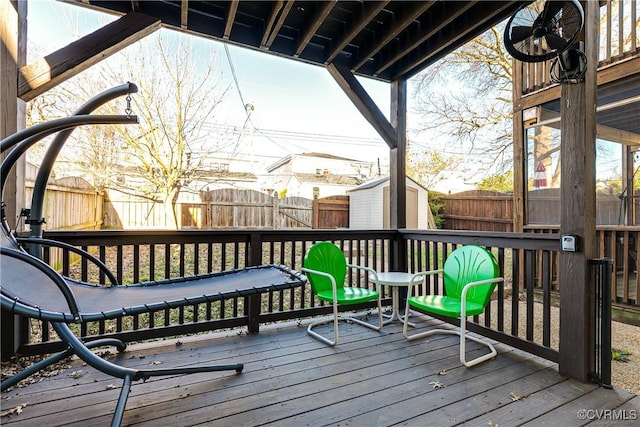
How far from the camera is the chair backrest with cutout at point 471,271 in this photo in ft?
8.18

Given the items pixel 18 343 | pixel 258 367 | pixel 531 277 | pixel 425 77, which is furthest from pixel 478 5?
pixel 425 77

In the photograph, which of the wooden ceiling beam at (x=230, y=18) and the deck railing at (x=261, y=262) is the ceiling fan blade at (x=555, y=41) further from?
the wooden ceiling beam at (x=230, y=18)

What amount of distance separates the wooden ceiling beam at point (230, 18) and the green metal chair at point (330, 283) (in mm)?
2092

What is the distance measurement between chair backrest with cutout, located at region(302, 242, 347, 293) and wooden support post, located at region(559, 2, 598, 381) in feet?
5.77

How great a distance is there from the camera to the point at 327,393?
1.91m

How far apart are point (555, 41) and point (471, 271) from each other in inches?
68.2

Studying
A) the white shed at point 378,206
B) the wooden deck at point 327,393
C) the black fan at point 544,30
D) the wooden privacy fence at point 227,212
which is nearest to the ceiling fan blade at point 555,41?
the black fan at point 544,30

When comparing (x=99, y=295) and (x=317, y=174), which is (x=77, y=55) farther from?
(x=317, y=174)

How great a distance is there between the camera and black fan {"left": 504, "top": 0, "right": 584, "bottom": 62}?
202 cm

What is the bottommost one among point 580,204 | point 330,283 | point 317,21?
point 330,283

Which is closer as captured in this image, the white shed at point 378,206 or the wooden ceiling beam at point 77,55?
the wooden ceiling beam at point 77,55

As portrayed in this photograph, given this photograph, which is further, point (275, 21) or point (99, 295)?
point (275, 21)

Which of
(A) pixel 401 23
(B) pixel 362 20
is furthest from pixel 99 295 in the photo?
(A) pixel 401 23

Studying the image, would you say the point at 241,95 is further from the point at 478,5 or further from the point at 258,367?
the point at 258,367
